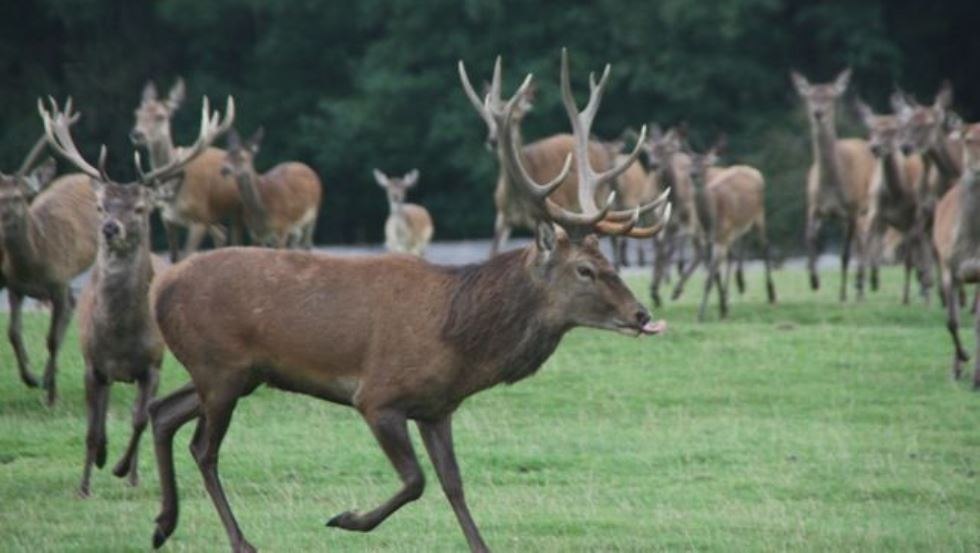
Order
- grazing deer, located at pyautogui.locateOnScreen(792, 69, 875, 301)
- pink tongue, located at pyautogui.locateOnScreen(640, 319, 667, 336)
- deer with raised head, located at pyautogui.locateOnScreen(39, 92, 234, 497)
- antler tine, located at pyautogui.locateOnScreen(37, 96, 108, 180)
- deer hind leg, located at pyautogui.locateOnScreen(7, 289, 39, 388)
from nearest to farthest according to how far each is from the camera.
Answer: pink tongue, located at pyautogui.locateOnScreen(640, 319, 667, 336), deer with raised head, located at pyautogui.locateOnScreen(39, 92, 234, 497), antler tine, located at pyautogui.locateOnScreen(37, 96, 108, 180), deer hind leg, located at pyautogui.locateOnScreen(7, 289, 39, 388), grazing deer, located at pyautogui.locateOnScreen(792, 69, 875, 301)

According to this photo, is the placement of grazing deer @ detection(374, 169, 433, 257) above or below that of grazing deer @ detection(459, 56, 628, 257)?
below

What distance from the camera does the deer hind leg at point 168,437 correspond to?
8.32 meters

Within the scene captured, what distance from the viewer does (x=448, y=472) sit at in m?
8.06

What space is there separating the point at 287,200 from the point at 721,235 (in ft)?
14.6

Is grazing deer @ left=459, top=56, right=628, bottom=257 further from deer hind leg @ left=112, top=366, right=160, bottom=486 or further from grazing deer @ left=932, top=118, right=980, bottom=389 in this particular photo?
deer hind leg @ left=112, top=366, right=160, bottom=486

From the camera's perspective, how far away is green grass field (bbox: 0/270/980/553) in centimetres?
880

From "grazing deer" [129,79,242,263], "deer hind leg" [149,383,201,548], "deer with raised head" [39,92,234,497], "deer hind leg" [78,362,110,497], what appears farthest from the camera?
"grazing deer" [129,79,242,263]

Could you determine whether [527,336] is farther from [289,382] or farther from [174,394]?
[174,394]

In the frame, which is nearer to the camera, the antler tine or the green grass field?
the green grass field

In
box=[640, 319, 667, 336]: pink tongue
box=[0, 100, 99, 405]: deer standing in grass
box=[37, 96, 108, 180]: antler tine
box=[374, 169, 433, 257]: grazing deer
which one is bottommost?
box=[374, 169, 433, 257]: grazing deer

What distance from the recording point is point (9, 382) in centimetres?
1344

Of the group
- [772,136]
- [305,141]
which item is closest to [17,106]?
[305,141]

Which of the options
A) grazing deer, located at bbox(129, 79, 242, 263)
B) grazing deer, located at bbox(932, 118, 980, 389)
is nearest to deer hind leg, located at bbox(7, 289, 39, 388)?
grazing deer, located at bbox(932, 118, 980, 389)

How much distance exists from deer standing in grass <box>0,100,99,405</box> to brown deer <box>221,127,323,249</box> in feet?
19.1
